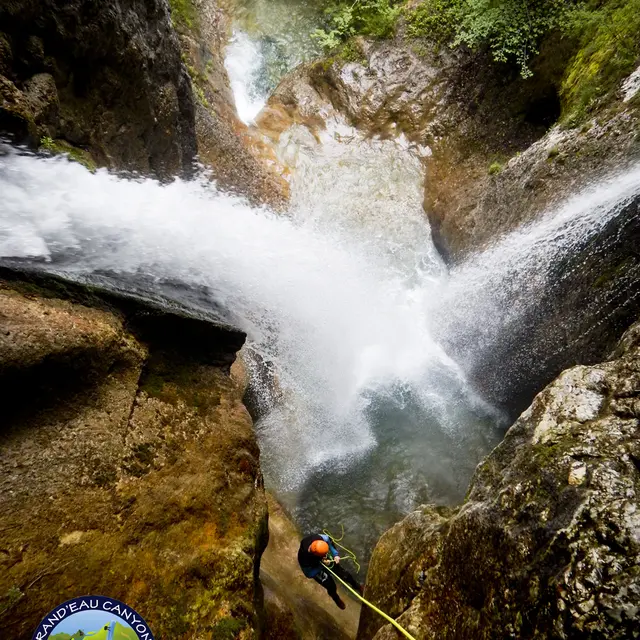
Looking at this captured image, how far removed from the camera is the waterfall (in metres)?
4.65

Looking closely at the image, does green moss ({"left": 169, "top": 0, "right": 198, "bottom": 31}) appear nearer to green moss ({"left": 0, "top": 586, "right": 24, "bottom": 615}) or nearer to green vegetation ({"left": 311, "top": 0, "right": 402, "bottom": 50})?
green vegetation ({"left": 311, "top": 0, "right": 402, "bottom": 50})

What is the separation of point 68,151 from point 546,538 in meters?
6.12

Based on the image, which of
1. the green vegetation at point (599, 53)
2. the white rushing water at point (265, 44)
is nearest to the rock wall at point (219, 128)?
the white rushing water at point (265, 44)

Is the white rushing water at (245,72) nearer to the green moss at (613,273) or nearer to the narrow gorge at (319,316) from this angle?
the narrow gorge at (319,316)

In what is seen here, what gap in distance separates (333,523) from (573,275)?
16.2 feet

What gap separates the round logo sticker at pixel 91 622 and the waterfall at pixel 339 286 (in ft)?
8.73

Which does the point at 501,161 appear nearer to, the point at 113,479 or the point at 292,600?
the point at 292,600

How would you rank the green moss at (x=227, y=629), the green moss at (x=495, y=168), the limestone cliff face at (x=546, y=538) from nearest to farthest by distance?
the limestone cliff face at (x=546, y=538)
the green moss at (x=227, y=629)
the green moss at (x=495, y=168)

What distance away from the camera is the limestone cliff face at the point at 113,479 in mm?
2504

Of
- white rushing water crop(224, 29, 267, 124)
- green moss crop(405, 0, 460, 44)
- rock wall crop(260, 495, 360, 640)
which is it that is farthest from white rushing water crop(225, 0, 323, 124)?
rock wall crop(260, 495, 360, 640)

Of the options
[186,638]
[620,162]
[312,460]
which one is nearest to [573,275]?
[620,162]

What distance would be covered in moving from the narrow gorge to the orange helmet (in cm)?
63

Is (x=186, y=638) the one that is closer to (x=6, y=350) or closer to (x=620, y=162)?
(x=6, y=350)

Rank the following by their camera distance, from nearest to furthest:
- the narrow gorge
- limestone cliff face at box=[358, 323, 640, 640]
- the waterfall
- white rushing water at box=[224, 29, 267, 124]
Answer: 1. limestone cliff face at box=[358, 323, 640, 640]
2. the narrow gorge
3. the waterfall
4. white rushing water at box=[224, 29, 267, 124]
